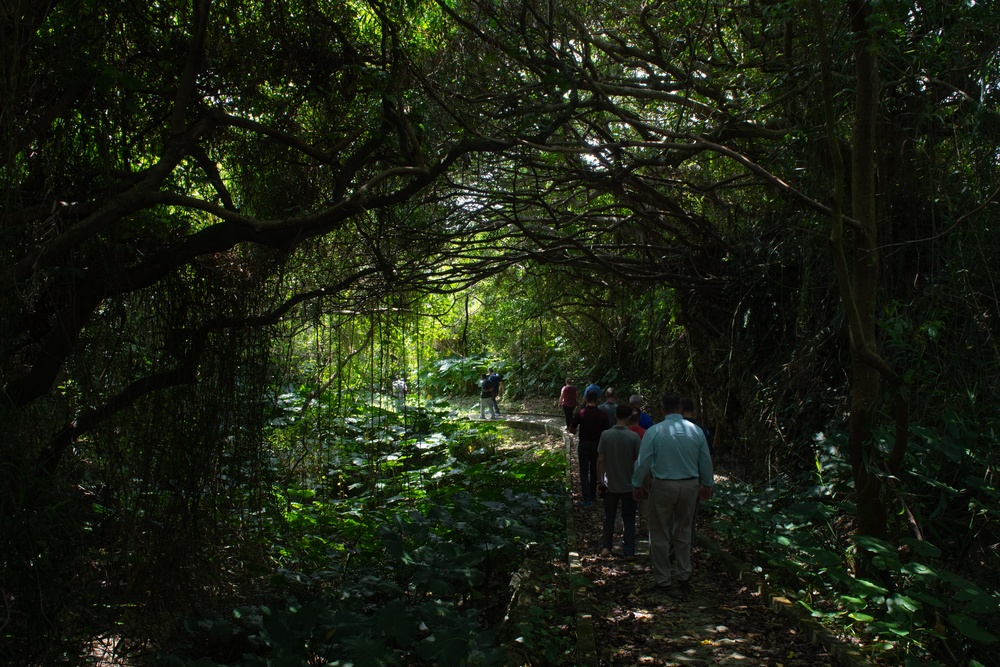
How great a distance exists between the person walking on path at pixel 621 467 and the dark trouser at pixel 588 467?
86.5 inches

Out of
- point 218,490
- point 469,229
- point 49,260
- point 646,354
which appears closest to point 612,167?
point 469,229

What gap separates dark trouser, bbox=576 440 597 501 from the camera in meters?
10.9

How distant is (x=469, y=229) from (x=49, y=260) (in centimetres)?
794

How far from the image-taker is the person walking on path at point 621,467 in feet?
27.5

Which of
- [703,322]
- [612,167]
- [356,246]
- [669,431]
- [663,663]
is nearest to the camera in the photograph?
[663,663]

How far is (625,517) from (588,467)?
2900mm

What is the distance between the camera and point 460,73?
30.6 ft

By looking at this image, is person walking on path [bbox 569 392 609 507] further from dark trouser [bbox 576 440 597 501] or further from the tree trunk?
the tree trunk

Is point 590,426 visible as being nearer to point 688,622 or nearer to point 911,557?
point 688,622

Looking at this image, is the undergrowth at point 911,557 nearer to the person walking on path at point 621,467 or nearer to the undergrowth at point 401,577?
the person walking on path at point 621,467

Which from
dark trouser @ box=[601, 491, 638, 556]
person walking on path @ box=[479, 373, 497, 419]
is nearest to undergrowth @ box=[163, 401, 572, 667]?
dark trouser @ box=[601, 491, 638, 556]

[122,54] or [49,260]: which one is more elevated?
[122,54]

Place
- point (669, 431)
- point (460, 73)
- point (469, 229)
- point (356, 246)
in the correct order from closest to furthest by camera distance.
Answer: point (669, 431)
point (460, 73)
point (356, 246)
point (469, 229)

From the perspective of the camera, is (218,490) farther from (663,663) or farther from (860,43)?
(860,43)
